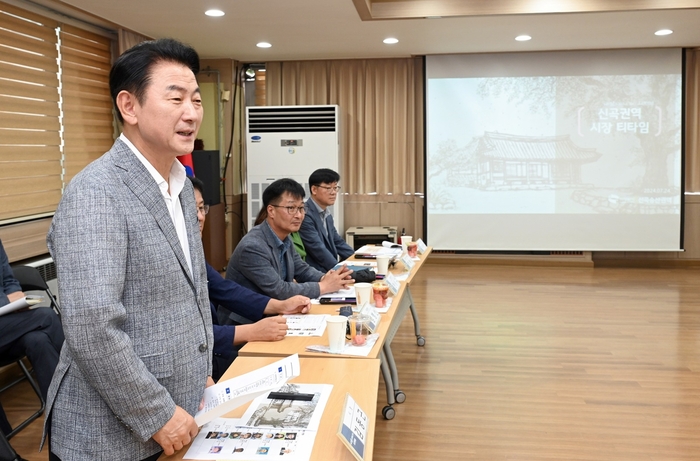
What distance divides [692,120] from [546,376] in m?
5.00

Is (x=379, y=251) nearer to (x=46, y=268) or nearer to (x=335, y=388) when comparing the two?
(x=46, y=268)

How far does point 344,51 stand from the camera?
707 cm

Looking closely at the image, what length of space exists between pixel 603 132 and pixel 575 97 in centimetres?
54

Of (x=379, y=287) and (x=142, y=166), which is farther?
(x=379, y=287)

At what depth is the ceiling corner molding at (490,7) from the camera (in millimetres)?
5238

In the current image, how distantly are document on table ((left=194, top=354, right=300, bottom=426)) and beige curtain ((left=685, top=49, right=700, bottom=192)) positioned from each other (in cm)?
738

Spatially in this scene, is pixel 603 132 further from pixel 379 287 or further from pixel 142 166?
Result: pixel 142 166

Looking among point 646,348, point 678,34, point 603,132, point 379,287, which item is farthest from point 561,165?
point 379,287

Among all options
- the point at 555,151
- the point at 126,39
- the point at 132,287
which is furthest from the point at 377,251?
the point at 555,151

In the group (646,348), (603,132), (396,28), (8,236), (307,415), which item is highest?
(396,28)

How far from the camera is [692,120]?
7.38 meters

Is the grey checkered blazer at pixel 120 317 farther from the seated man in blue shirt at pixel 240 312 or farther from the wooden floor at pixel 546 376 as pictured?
the wooden floor at pixel 546 376

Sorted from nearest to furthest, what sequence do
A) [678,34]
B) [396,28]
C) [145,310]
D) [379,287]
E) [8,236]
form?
[145,310] → [379,287] → [8,236] → [396,28] → [678,34]

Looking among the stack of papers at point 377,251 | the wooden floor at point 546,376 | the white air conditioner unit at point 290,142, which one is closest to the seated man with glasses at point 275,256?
the wooden floor at point 546,376
